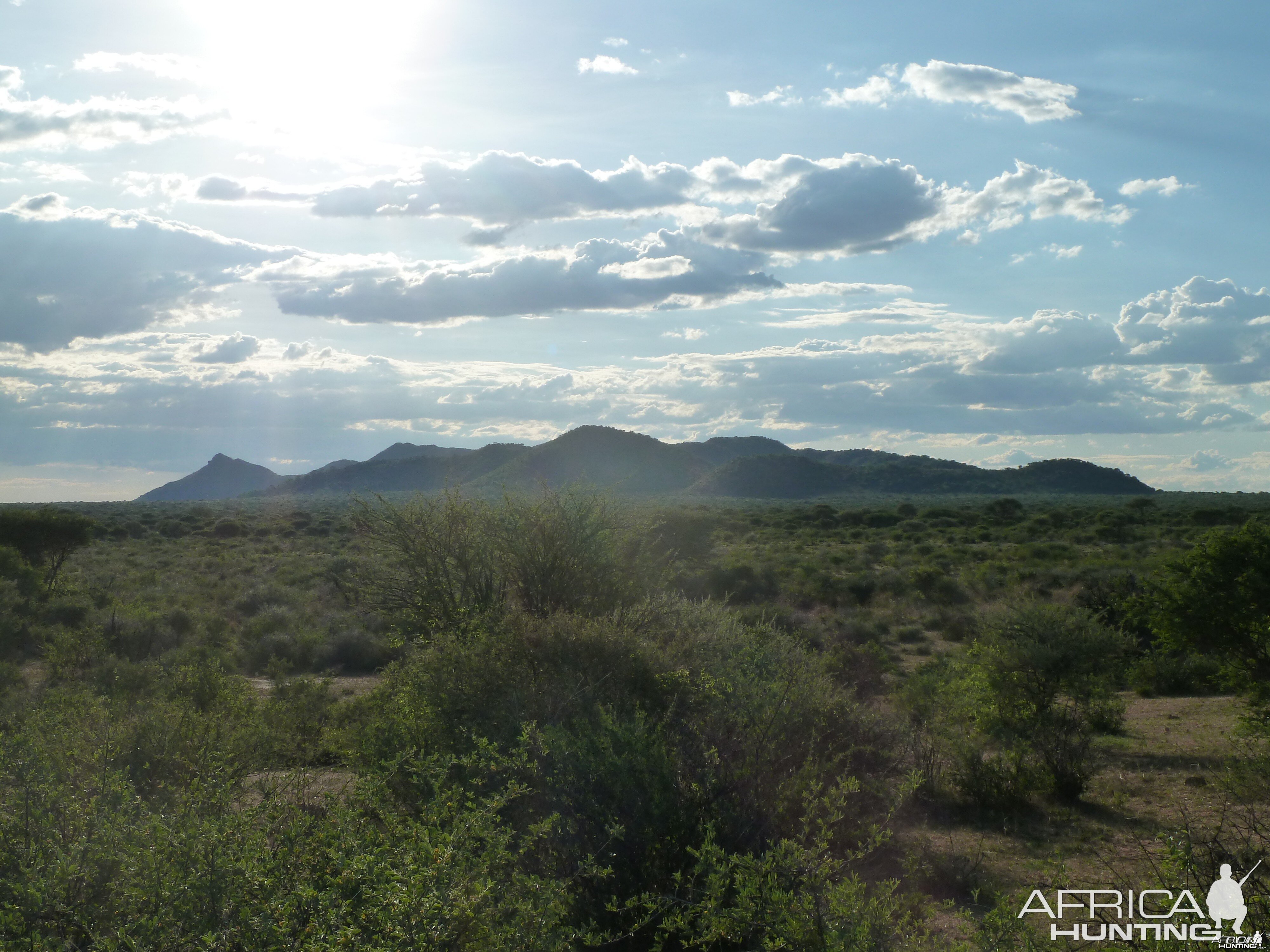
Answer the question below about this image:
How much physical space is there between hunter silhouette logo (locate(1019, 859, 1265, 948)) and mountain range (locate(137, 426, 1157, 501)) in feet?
249

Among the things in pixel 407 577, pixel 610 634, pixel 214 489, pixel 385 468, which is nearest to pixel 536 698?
pixel 610 634

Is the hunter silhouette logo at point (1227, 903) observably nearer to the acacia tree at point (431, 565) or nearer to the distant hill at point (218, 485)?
the acacia tree at point (431, 565)

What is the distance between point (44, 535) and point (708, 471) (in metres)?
111

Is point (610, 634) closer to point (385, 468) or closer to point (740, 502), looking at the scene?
point (740, 502)

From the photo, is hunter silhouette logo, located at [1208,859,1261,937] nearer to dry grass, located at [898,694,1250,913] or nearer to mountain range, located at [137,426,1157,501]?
dry grass, located at [898,694,1250,913]

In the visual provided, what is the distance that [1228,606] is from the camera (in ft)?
38.3

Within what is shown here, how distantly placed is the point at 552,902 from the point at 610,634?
3.72 metres

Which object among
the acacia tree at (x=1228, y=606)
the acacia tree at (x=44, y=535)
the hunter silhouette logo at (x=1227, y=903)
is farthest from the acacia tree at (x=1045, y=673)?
the acacia tree at (x=44, y=535)

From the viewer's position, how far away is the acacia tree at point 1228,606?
37.4 ft

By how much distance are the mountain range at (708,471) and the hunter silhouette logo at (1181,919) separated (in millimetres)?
75979

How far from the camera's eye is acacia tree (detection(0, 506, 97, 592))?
27109 mm

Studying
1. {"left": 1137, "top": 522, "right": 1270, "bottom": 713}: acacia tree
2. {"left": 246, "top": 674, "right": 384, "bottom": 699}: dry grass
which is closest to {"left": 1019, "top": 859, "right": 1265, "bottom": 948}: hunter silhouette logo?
{"left": 1137, "top": 522, "right": 1270, "bottom": 713}: acacia tree

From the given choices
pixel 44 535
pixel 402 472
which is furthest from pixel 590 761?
pixel 402 472

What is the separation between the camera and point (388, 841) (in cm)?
514
